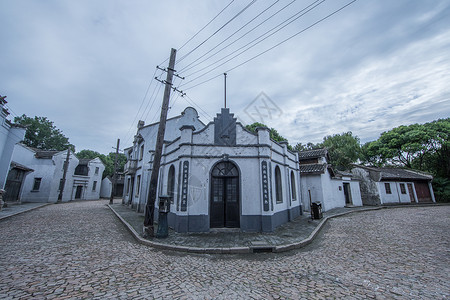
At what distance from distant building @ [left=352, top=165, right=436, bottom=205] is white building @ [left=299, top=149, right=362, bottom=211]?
192 cm

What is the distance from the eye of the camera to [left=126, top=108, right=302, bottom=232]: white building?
8594 millimetres

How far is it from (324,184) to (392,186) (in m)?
12.5

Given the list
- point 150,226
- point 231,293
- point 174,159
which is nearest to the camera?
point 231,293

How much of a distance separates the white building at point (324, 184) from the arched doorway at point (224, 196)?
25.9 feet

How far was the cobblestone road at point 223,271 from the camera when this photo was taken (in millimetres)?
3643

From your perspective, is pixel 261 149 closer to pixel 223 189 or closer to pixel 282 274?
pixel 223 189

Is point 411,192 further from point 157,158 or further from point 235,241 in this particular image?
point 157,158

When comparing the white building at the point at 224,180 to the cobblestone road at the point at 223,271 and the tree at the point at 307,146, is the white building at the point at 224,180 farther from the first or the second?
the tree at the point at 307,146

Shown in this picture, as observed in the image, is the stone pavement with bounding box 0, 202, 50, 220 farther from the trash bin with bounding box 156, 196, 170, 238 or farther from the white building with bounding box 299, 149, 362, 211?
the white building with bounding box 299, 149, 362, 211

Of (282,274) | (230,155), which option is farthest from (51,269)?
(230,155)

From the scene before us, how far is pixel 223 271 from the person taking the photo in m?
4.78

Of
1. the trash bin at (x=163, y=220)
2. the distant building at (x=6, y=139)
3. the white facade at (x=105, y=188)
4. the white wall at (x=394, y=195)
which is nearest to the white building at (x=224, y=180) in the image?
the trash bin at (x=163, y=220)

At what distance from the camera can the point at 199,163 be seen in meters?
9.09

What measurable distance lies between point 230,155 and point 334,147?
28.2 metres
